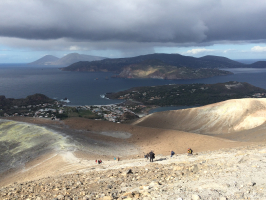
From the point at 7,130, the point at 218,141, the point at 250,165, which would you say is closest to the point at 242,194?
the point at 250,165

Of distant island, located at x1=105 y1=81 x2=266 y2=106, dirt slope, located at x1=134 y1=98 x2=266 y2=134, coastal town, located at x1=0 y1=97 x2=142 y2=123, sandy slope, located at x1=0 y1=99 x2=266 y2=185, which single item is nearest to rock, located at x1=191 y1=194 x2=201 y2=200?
sandy slope, located at x1=0 y1=99 x2=266 y2=185

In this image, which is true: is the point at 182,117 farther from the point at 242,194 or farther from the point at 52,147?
the point at 242,194

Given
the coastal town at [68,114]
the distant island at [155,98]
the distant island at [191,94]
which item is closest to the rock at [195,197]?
the coastal town at [68,114]

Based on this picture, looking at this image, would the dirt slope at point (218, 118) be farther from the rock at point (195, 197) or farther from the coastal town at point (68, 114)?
the rock at point (195, 197)

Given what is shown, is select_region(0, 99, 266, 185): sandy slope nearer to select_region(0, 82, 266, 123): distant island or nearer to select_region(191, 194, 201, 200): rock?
select_region(191, 194, 201, 200): rock

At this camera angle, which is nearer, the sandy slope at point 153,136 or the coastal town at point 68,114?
the sandy slope at point 153,136

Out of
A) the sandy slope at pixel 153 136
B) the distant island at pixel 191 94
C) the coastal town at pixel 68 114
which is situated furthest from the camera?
the distant island at pixel 191 94
